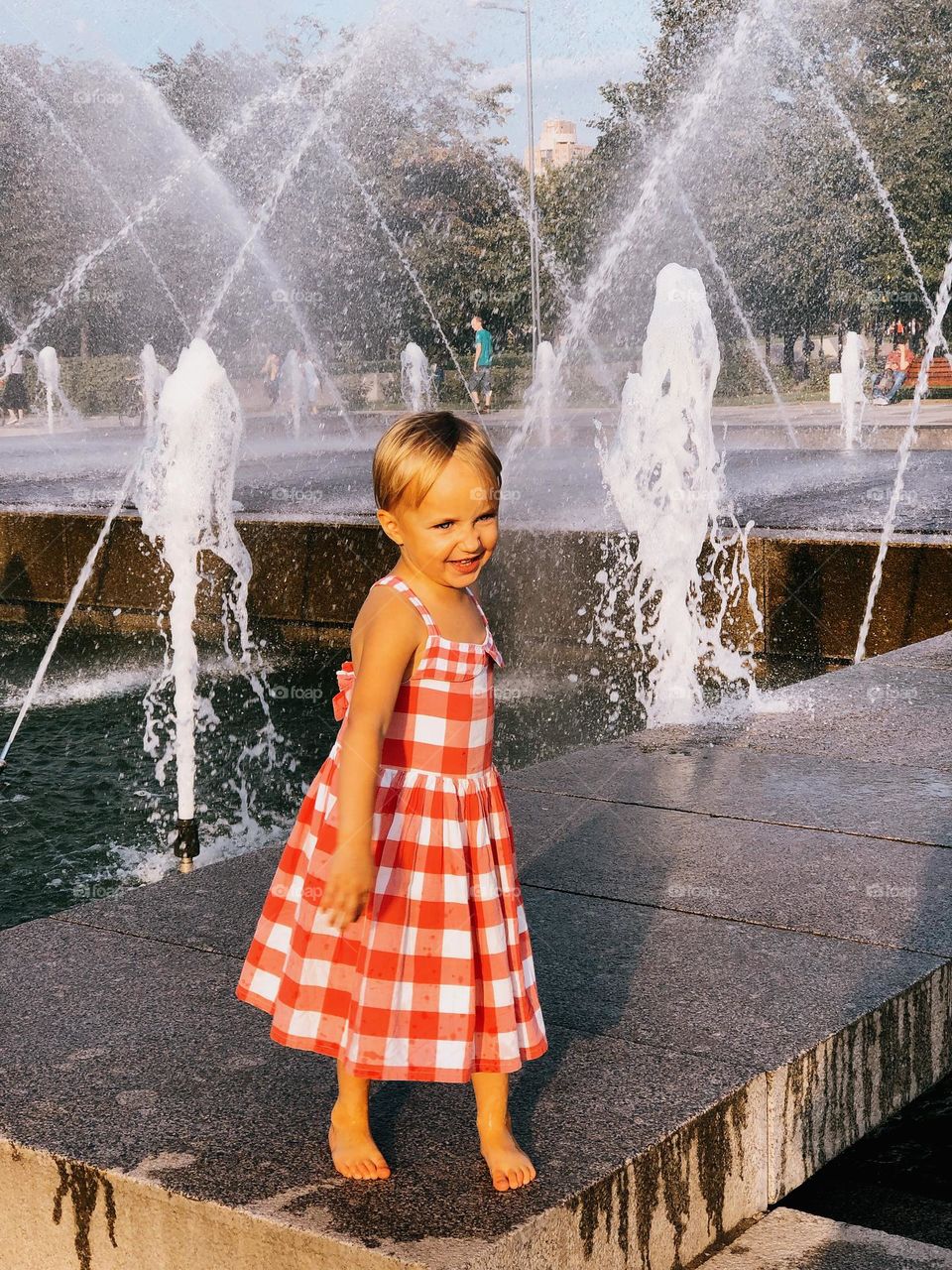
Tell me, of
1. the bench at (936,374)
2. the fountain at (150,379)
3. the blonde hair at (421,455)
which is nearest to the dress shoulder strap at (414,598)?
the blonde hair at (421,455)

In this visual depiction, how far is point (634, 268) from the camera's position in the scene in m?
43.4

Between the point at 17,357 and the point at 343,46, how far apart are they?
1388cm

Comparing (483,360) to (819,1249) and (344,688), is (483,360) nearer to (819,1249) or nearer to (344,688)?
(344,688)

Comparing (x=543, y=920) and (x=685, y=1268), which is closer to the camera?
(x=685, y=1268)

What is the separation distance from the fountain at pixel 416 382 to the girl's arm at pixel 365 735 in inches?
1298

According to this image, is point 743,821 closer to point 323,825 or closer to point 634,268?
point 323,825

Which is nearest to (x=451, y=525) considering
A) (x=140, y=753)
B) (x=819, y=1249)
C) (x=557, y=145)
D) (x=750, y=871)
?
(x=819, y=1249)

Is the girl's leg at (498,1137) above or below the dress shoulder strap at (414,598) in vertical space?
below

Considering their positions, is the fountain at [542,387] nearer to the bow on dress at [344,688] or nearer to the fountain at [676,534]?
the fountain at [676,534]

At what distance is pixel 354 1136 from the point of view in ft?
8.50

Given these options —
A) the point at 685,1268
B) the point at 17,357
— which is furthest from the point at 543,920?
the point at 17,357

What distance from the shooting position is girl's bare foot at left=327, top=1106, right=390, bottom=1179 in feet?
8.41

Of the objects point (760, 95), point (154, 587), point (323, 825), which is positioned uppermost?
point (760, 95)

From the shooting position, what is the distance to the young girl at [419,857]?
2.51 meters
